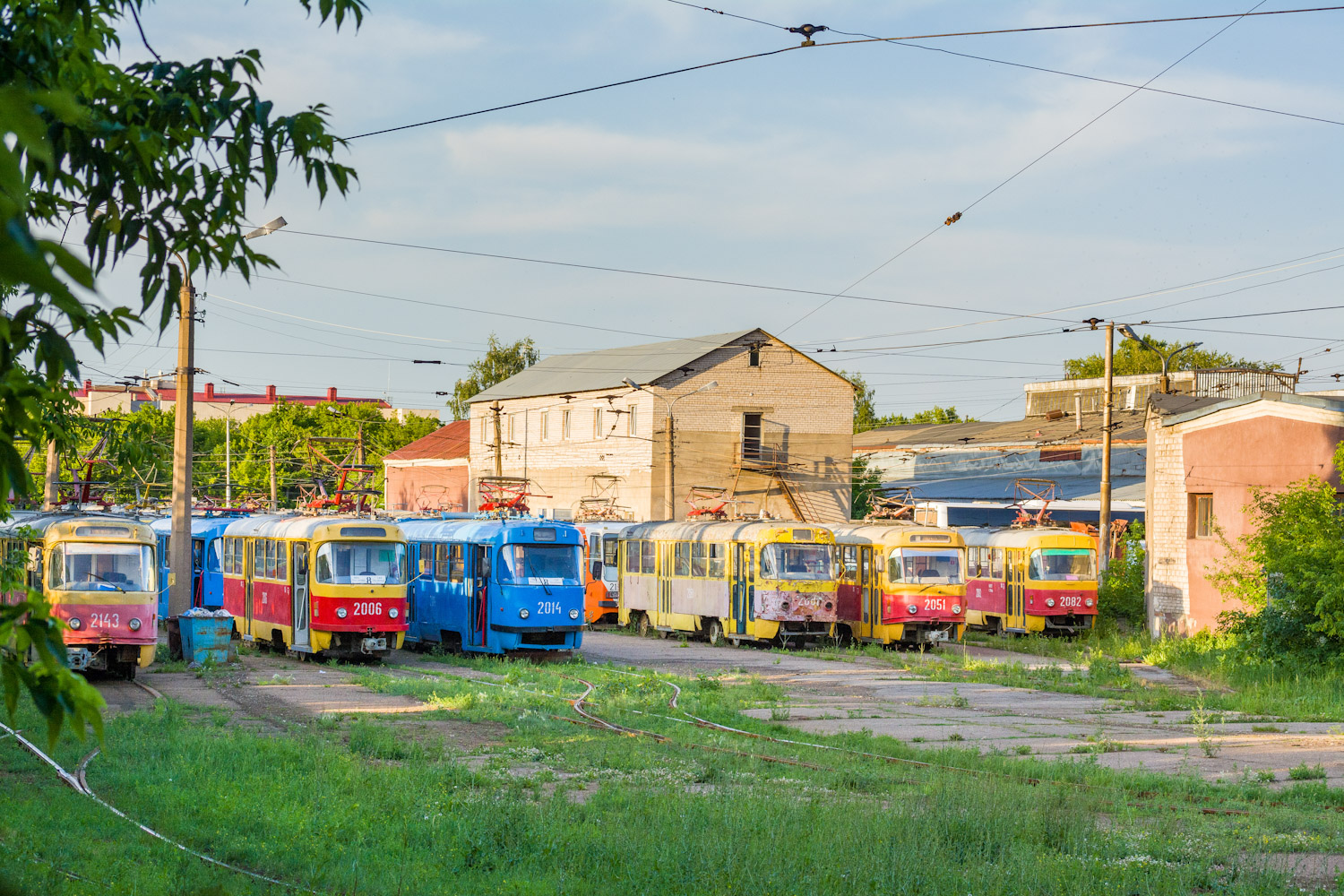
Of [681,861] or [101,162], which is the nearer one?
[101,162]

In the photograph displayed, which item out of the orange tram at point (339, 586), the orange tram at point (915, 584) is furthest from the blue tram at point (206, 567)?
the orange tram at point (915, 584)

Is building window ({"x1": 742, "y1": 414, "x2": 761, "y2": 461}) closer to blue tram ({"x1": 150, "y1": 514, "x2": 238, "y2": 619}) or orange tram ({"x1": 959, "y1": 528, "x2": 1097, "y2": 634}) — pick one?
orange tram ({"x1": 959, "y1": 528, "x2": 1097, "y2": 634})

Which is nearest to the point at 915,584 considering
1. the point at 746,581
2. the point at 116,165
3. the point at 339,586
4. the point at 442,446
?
the point at 746,581

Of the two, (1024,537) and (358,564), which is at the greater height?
(1024,537)

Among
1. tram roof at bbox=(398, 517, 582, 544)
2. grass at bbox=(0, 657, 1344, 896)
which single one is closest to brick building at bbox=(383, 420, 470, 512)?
tram roof at bbox=(398, 517, 582, 544)

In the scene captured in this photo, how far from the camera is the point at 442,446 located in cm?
7294

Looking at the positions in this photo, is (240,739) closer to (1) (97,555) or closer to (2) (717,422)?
(1) (97,555)

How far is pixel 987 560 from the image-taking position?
37062 mm

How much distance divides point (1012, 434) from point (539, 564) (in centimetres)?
4757

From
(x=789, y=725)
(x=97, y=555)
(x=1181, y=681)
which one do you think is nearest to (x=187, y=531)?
(x=97, y=555)

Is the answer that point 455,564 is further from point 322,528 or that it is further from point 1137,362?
point 1137,362

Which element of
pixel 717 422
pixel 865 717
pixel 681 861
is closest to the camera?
pixel 681 861

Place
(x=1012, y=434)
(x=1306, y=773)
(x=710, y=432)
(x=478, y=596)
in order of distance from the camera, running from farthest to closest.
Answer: (x=1012, y=434) → (x=710, y=432) → (x=478, y=596) → (x=1306, y=773)

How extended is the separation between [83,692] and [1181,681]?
25164 millimetres
